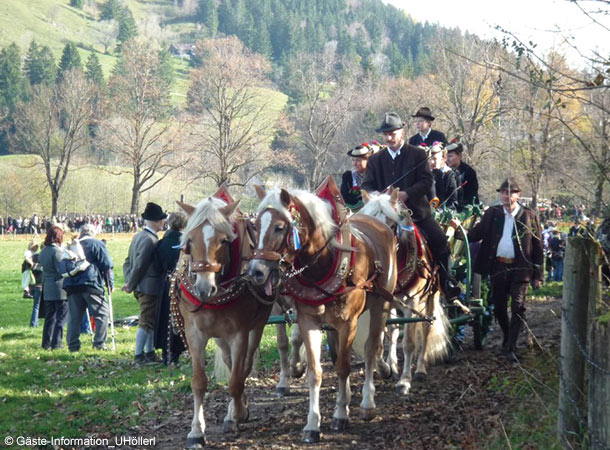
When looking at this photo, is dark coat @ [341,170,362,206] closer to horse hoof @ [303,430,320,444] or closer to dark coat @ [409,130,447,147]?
dark coat @ [409,130,447,147]

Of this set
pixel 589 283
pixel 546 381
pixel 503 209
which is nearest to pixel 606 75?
pixel 589 283

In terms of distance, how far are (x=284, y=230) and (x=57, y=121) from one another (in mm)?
67511

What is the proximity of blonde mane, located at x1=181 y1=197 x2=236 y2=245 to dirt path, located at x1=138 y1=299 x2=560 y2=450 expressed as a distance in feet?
6.19

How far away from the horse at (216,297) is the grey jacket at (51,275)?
562 centimetres

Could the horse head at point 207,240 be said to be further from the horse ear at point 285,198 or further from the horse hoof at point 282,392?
the horse hoof at point 282,392

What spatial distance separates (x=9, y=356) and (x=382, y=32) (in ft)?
518

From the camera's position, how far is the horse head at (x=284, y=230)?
245 inches

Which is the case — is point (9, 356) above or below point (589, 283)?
below

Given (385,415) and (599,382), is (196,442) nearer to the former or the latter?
(385,415)

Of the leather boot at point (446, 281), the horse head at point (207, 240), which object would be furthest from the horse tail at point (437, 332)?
the horse head at point (207, 240)

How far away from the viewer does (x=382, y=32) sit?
162 metres

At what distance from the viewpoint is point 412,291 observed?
8.70 meters

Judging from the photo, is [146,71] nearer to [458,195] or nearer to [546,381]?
[458,195]

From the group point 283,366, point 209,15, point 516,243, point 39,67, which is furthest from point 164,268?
point 209,15
